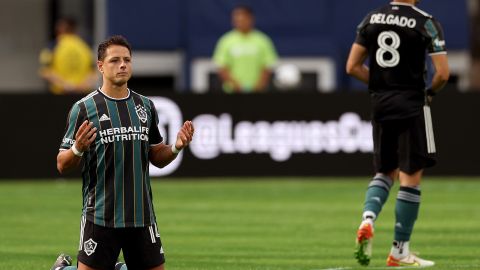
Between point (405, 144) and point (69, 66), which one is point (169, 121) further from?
point (405, 144)

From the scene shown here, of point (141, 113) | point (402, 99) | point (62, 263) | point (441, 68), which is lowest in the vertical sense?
point (62, 263)

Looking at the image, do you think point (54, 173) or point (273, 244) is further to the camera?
point (54, 173)

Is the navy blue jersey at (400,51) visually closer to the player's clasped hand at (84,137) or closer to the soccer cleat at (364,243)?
the soccer cleat at (364,243)

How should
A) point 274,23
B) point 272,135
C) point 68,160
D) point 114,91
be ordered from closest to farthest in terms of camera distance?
1. point 68,160
2. point 114,91
3. point 272,135
4. point 274,23

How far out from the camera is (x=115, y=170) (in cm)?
849

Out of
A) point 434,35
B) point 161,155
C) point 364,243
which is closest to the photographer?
point 161,155

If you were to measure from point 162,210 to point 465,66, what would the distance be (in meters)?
11.6

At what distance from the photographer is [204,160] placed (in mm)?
21172

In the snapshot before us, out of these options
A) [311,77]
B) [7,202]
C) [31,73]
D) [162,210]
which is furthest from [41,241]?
[31,73]

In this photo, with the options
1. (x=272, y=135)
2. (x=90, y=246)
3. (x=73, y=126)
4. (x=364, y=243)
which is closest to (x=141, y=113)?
(x=73, y=126)

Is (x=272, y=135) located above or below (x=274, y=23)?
below

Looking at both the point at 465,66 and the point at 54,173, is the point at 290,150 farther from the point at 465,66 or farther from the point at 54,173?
the point at 465,66

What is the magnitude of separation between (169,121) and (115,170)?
40.8 feet

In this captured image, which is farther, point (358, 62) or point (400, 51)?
point (358, 62)
